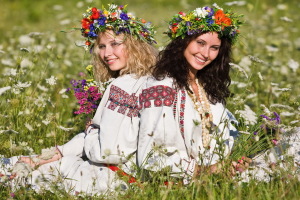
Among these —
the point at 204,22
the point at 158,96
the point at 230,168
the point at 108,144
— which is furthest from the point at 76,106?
the point at 230,168

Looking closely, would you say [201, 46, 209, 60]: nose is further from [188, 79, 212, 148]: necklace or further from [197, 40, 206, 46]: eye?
[188, 79, 212, 148]: necklace

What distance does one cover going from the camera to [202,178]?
304 cm

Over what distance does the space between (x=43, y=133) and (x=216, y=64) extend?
1.60 m

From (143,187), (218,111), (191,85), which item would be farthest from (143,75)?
(143,187)

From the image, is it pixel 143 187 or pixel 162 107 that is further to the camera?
pixel 162 107

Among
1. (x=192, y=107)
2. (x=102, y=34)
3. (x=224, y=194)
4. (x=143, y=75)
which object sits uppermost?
(x=102, y=34)

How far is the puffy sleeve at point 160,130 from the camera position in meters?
3.37

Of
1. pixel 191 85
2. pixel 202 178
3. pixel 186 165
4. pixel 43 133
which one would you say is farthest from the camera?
pixel 43 133

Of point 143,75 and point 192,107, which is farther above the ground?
point 143,75

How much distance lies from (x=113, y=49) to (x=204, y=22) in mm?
755

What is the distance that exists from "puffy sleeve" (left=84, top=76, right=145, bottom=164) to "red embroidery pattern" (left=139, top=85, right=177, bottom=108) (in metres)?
0.11

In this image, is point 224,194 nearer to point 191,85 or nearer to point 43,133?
point 191,85

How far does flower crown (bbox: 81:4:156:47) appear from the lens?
13.0 ft

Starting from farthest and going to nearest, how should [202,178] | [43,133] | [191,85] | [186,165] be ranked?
[43,133] < [191,85] < [186,165] < [202,178]
